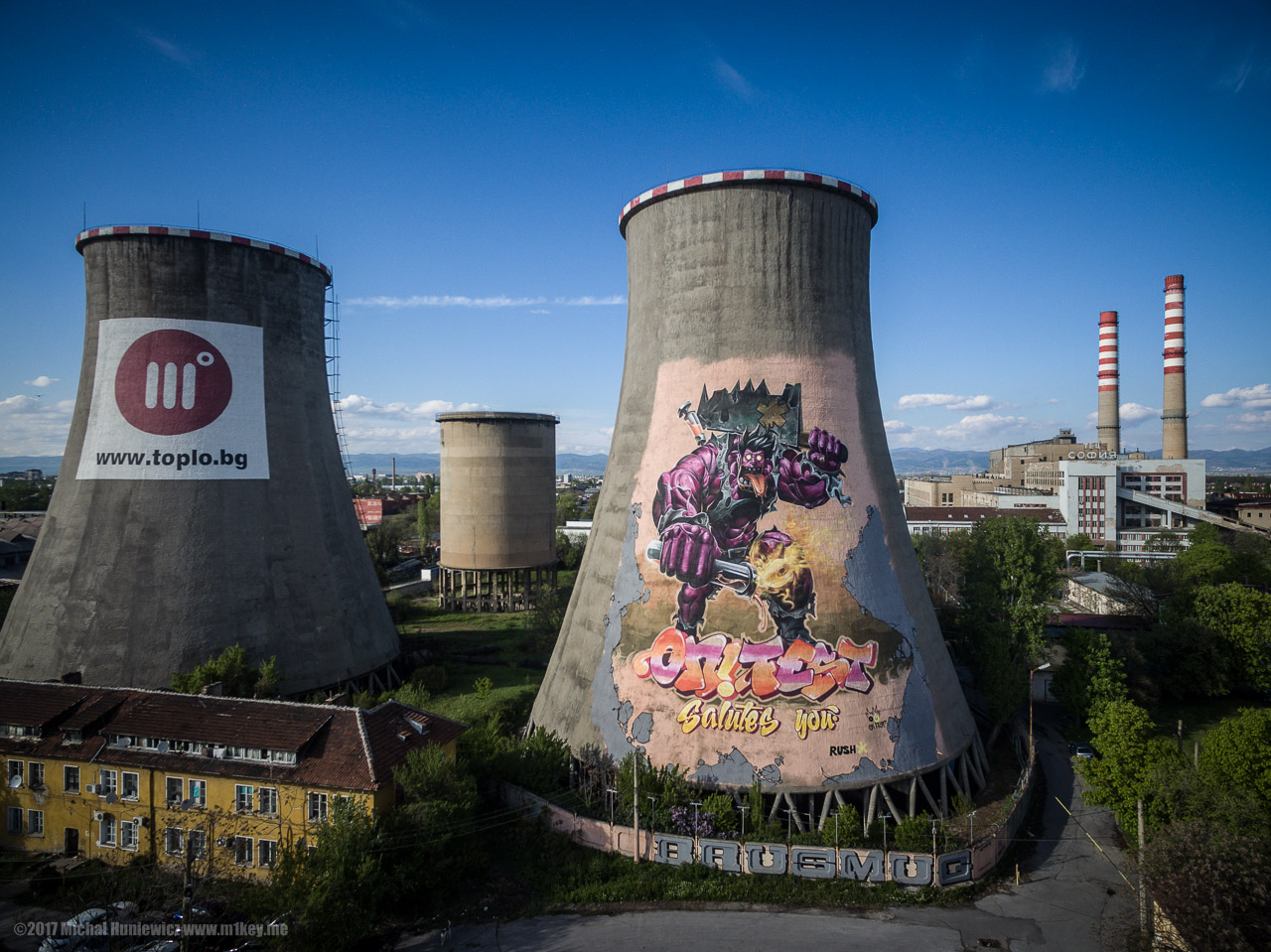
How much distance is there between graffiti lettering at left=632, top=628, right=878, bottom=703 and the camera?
17.2m

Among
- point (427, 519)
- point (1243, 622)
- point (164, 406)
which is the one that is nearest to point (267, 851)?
point (164, 406)

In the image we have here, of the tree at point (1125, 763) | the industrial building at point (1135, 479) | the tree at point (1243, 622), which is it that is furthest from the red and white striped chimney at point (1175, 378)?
the tree at point (1125, 763)

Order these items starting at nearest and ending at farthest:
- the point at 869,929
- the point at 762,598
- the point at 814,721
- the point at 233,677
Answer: the point at 869,929, the point at 814,721, the point at 762,598, the point at 233,677

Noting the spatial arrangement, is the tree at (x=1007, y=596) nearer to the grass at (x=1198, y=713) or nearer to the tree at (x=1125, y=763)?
the tree at (x=1125, y=763)

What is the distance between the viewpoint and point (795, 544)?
17.9m

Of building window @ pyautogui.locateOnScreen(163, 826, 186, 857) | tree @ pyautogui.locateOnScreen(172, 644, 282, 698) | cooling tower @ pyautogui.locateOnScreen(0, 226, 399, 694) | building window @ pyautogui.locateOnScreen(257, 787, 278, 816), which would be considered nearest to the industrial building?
cooling tower @ pyautogui.locateOnScreen(0, 226, 399, 694)

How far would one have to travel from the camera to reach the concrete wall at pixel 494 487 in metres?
46.4

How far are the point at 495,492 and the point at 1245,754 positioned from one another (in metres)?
38.8

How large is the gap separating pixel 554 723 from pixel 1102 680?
828 inches

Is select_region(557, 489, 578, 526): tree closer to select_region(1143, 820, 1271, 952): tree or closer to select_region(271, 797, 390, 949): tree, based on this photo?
select_region(271, 797, 390, 949): tree

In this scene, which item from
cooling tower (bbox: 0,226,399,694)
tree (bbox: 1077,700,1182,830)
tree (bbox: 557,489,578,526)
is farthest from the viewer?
tree (bbox: 557,489,578,526)

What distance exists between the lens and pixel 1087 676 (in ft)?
88.4

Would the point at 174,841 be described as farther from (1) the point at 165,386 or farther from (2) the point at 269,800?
(1) the point at 165,386

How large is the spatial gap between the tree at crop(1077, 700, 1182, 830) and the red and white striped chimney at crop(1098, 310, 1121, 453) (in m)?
72.7
